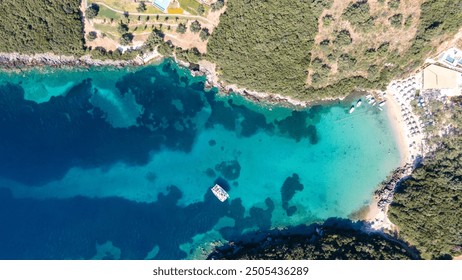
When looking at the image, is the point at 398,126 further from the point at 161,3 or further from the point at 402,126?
the point at 161,3

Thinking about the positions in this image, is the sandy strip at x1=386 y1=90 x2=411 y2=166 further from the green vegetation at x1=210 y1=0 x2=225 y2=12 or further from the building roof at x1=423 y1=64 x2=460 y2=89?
the green vegetation at x1=210 y1=0 x2=225 y2=12

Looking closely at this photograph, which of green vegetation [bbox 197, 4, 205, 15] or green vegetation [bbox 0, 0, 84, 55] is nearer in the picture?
green vegetation [bbox 0, 0, 84, 55]

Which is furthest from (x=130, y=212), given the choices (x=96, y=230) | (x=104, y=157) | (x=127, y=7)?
(x=127, y=7)

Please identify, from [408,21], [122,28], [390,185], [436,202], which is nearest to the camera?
[408,21]

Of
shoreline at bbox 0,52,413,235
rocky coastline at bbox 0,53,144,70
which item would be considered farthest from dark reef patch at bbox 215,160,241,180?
rocky coastline at bbox 0,53,144,70

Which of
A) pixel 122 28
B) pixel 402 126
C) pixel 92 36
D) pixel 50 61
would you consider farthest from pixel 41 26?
pixel 402 126

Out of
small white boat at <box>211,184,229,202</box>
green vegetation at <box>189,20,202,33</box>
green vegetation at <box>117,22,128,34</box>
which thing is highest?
green vegetation at <box>189,20,202,33</box>

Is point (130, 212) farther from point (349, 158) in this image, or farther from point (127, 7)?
point (349, 158)
